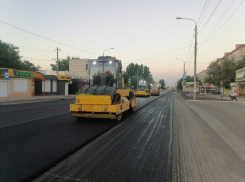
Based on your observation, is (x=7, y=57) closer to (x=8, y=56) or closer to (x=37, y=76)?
(x=8, y=56)

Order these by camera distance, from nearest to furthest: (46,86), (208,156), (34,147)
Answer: (208,156), (34,147), (46,86)

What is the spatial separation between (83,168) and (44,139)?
241 cm

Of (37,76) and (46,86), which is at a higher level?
(37,76)

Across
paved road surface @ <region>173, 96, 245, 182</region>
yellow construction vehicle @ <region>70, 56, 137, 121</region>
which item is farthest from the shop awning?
paved road surface @ <region>173, 96, 245, 182</region>

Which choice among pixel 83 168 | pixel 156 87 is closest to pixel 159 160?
pixel 83 168

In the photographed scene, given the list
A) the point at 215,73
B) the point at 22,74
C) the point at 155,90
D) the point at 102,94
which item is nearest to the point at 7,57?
the point at 22,74

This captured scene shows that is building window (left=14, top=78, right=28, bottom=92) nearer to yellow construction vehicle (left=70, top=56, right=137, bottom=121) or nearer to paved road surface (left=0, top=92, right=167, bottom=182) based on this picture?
yellow construction vehicle (left=70, top=56, right=137, bottom=121)

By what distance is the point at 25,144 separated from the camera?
480 centimetres

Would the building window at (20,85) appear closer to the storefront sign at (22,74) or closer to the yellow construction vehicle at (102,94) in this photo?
the storefront sign at (22,74)

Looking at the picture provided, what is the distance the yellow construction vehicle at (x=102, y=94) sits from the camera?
7617 mm

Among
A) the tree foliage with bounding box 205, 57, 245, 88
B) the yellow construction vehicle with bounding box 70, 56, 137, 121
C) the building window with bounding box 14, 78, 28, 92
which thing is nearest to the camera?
the yellow construction vehicle with bounding box 70, 56, 137, 121

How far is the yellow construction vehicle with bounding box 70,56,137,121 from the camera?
25.0ft

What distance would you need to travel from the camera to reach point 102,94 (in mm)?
8008

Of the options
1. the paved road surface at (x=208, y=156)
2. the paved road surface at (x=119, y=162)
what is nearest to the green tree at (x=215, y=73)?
the paved road surface at (x=208, y=156)
